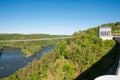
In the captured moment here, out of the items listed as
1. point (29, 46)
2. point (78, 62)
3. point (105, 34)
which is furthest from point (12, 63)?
point (29, 46)

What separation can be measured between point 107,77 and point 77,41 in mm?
22791

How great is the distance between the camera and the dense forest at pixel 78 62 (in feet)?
89.6

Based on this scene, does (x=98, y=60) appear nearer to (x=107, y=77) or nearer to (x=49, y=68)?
(x=49, y=68)

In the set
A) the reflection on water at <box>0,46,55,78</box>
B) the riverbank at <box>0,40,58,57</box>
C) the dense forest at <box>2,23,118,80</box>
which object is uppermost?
the dense forest at <box>2,23,118,80</box>

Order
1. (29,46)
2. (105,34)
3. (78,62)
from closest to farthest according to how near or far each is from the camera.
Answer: (78,62) < (105,34) < (29,46)

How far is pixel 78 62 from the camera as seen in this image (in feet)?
97.7

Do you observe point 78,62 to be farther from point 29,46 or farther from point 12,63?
point 29,46

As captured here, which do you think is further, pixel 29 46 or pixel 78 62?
pixel 29 46

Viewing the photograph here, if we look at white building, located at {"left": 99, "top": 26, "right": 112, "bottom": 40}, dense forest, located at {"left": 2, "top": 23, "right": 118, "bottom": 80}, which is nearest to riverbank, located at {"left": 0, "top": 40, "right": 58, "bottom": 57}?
white building, located at {"left": 99, "top": 26, "right": 112, "bottom": 40}

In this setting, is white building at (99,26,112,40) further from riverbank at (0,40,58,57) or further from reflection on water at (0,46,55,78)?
riverbank at (0,40,58,57)

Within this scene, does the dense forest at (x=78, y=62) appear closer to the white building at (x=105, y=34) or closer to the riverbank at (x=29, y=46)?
the white building at (x=105, y=34)

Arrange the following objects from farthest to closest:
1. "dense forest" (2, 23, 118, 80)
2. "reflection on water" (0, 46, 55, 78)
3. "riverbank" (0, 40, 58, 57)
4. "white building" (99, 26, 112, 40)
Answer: "riverbank" (0, 40, 58, 57) < "reflection on water" (0, 46, 55, 78) < "white building" (99, 26, 112, 40) < "dense forest" (2, 23, 118, 80)

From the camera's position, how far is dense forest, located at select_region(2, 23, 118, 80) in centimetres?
2731

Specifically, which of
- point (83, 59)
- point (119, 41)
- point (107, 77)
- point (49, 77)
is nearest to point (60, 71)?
point (49, 77)
